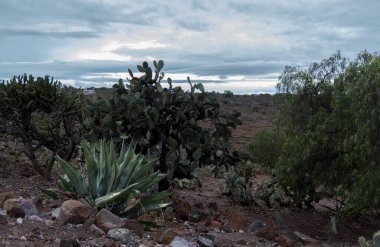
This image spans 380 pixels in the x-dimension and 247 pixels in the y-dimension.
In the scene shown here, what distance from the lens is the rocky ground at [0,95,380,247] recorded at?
20.3 ft

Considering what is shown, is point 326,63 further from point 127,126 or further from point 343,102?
point 127,126

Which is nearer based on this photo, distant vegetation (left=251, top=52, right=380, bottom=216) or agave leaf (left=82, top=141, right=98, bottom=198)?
agave leaf (left=82, top=141, right=98, bottom=198)

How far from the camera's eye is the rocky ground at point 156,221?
20.3 feet

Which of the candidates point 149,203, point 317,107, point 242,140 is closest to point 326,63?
point 317,107

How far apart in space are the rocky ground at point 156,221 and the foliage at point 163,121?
40.3 inches

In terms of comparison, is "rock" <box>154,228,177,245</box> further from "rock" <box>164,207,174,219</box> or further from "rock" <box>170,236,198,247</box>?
"rock" <box>164,207,174,219</box>

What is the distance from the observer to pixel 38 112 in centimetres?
1357

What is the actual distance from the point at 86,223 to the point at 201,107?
493 cm

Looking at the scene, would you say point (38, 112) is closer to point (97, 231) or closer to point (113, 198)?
point (113, 198)

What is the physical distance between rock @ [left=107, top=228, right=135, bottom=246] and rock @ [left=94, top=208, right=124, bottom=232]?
0.13 meters

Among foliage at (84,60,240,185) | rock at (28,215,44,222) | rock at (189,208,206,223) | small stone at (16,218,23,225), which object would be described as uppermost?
foliage at (84,60,240,185)

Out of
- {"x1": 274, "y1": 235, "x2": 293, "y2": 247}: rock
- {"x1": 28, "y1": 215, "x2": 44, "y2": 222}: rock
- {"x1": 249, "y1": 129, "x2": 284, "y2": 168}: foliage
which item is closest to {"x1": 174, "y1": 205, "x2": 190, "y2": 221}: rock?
{"x1": 274, "y1": 235, "x2": 293, "y2": 247}: rock

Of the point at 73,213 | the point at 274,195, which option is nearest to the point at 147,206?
the point at 73,213

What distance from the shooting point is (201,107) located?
1112 centimetres
